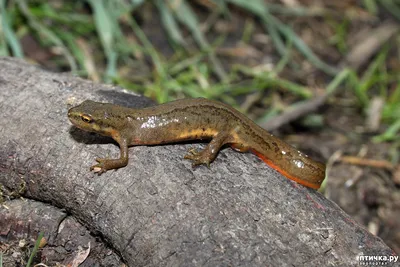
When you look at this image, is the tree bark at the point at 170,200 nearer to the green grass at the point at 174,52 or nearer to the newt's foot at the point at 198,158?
the newt's foot at the point at 198,158

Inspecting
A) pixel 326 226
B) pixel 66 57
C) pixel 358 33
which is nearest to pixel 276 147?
pixel 326 226

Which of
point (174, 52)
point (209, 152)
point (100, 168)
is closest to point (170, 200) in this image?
point (100, 168)

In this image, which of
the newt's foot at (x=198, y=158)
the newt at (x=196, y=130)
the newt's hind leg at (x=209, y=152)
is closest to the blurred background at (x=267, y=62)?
the newt at (x=196, y=130)

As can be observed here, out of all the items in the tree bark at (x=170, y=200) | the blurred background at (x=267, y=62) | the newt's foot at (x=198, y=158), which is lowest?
the blurred background at (x=267, y=62)

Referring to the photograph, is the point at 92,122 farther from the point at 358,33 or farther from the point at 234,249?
the point at 358,33

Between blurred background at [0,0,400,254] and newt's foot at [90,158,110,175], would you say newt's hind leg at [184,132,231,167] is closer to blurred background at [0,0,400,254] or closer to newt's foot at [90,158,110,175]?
newt's foot at [90,158,110,175]

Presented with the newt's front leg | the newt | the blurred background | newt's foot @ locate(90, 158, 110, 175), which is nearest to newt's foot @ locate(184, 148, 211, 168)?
the newt
